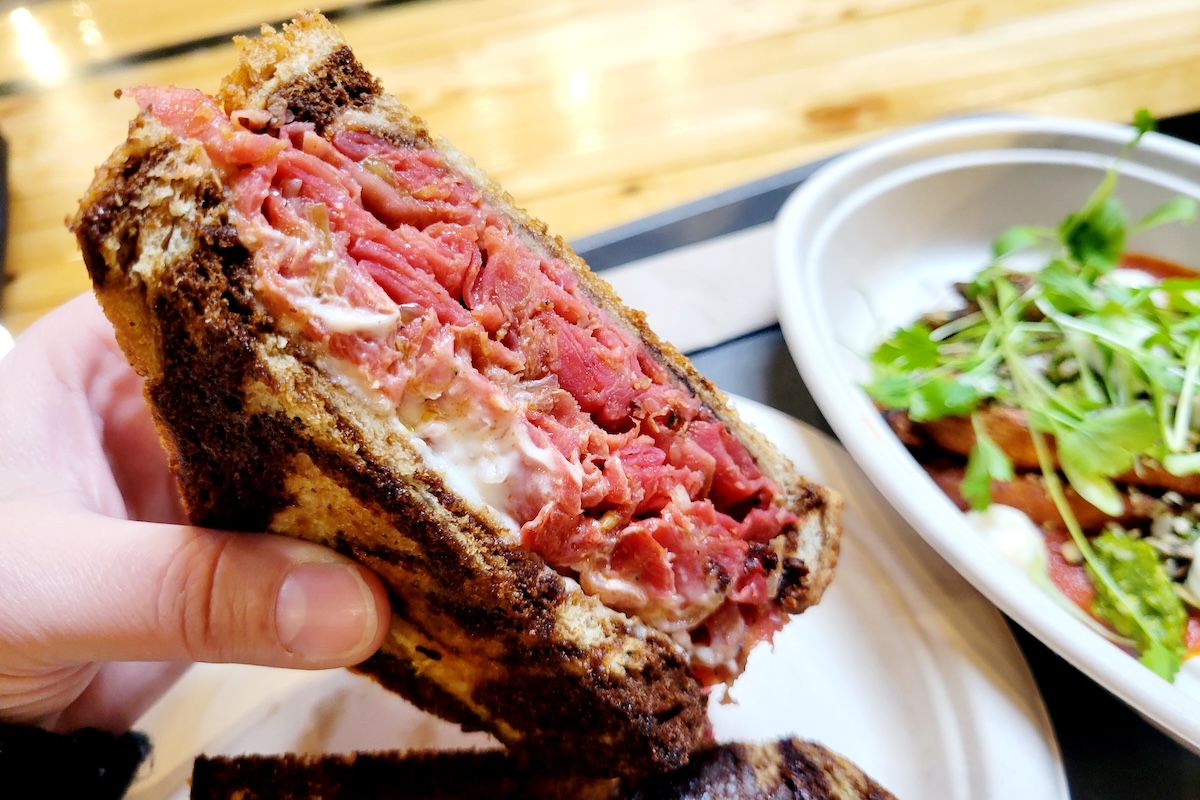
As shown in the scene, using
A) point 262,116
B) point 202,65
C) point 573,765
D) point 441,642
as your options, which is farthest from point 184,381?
point 202,65

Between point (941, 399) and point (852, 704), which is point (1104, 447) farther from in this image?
point (852, 704)

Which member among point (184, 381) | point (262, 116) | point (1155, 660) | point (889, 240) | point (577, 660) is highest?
point (262, 116)

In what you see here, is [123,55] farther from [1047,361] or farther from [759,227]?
[1047,361]

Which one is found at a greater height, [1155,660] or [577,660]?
[577,660]

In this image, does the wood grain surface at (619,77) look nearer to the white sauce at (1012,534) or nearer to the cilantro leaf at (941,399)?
the cilantro leaf at (941,399)

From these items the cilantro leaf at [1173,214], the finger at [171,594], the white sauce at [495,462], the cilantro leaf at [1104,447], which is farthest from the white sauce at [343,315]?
the cilantro leaf at [1173,214]

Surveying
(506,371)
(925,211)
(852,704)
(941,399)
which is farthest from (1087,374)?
(506,371)

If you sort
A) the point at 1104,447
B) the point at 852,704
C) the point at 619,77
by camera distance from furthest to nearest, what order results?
the point at 619,77 → the point at 1104,447 → the point at 852,704
